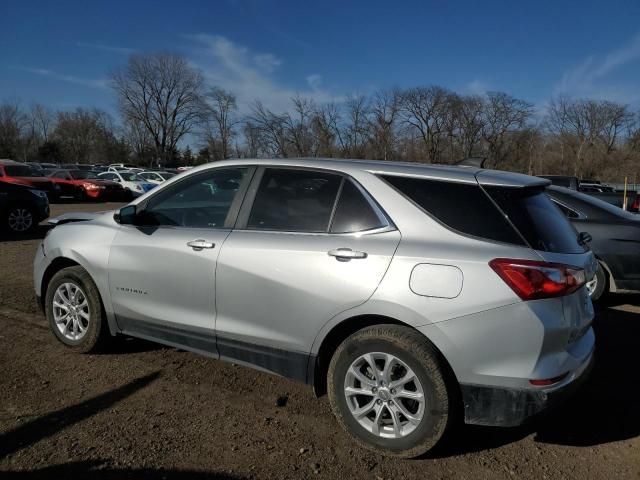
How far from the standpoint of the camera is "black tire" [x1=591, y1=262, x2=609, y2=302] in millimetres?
6289

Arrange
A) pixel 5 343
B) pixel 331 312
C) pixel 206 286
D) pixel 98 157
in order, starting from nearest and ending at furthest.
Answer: pixel 331 312 → pixel 206 286 → pixel 5 343 → pixel 98 157

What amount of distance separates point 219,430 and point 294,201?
152 cm

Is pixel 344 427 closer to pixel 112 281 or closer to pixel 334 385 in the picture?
pixel 334 385

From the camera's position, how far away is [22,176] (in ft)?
65.3

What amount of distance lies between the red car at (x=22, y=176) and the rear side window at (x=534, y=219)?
19.2 m

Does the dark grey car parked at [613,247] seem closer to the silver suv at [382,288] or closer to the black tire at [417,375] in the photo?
the silver suv at [382,288]

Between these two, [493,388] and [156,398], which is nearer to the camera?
[493,388]

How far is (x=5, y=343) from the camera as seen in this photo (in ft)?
15.1

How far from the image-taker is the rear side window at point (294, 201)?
3.29 metres

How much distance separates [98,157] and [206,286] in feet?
286

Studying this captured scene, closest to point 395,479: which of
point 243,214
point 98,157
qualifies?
point 243,214

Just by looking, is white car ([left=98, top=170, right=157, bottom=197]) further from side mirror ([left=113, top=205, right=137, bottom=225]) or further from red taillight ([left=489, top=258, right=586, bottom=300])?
red taillight ([left=489, top=258, right=586, bottom=300])

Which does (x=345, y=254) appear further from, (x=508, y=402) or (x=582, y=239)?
(x=582, y=239)

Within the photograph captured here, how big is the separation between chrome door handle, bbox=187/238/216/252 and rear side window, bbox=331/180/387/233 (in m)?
Result: 0.89
